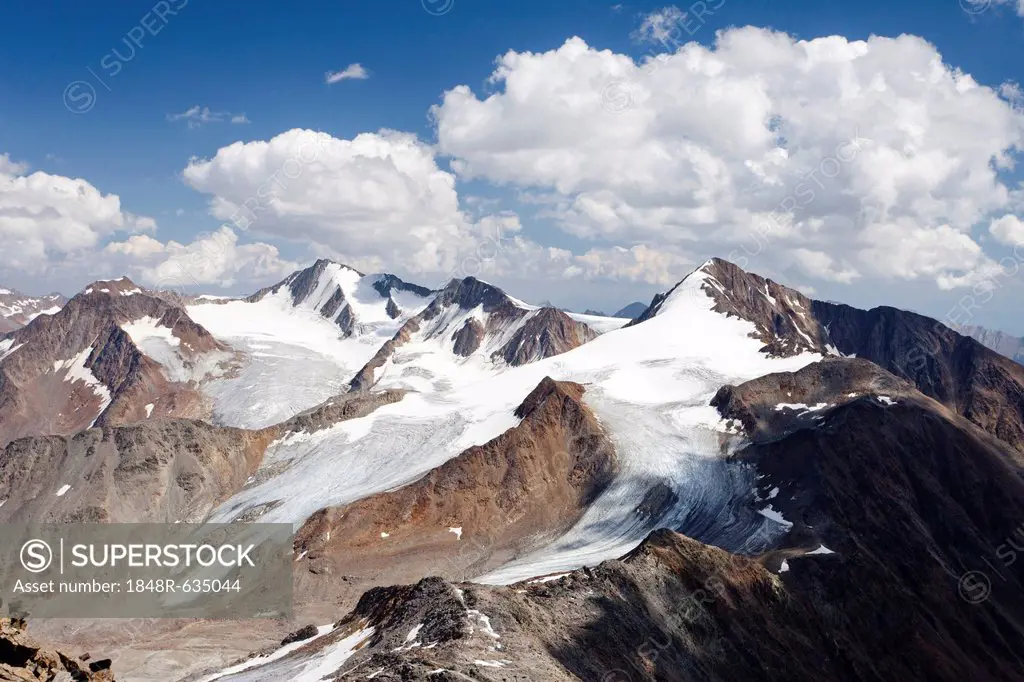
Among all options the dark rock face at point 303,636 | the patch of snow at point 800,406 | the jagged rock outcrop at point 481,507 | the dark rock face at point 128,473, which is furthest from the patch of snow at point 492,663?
the patch of snow at point 800,406

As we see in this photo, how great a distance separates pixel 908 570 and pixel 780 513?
41.7 ft

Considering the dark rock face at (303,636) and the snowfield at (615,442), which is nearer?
the dark rock face at (303,636)

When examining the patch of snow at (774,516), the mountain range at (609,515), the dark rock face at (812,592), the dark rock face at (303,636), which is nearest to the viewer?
the dark rock face at (812,592)

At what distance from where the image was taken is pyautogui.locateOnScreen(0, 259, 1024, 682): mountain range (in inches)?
1768

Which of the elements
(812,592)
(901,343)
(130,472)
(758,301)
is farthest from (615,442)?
(901,343)

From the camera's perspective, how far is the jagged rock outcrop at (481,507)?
283 ft

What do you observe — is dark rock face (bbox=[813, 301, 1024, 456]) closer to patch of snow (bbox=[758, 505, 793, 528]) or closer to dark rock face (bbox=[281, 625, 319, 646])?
patch of snow (bbox=[758, 505, 793, 528])

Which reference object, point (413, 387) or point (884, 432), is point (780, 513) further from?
point (413, 387)

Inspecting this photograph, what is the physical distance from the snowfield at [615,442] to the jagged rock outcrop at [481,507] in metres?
3.18

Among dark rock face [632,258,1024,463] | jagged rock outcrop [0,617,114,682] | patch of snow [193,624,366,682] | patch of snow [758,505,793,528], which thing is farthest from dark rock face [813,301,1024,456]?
jagged rock outcrop [0,617,114,682]

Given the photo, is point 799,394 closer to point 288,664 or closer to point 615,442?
point 615,442

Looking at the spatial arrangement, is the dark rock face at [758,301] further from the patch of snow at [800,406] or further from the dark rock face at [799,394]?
the patch of snow at [800,406]

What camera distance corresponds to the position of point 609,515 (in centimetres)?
9081

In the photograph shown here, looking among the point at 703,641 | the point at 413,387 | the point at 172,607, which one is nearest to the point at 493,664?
the point at 703,641
